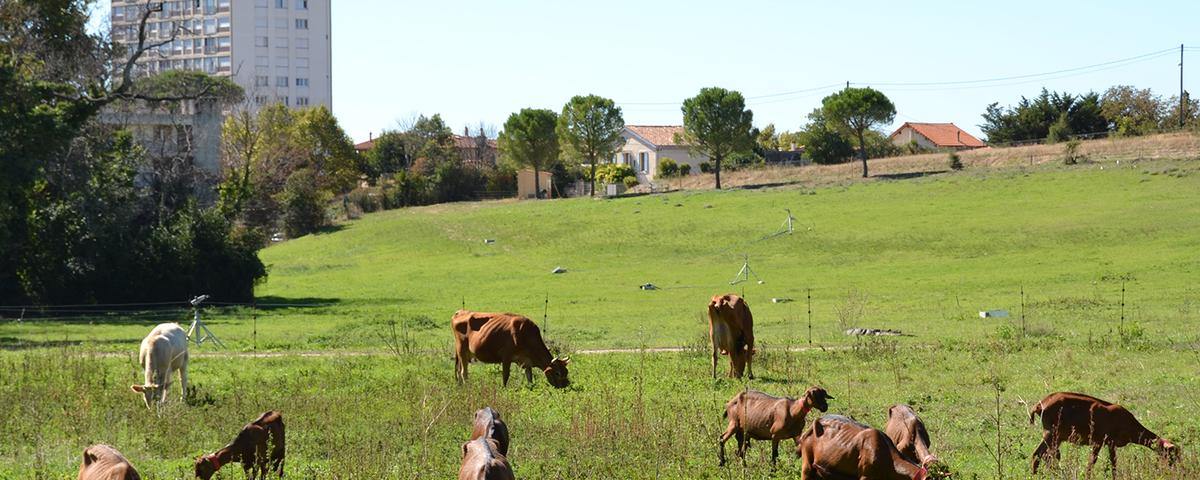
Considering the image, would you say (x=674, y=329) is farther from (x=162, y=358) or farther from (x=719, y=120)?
(x=719, y=120)

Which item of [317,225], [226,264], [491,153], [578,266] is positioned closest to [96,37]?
[226,264]

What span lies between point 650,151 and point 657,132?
176 inches

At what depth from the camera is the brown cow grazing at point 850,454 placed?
11.3 meters

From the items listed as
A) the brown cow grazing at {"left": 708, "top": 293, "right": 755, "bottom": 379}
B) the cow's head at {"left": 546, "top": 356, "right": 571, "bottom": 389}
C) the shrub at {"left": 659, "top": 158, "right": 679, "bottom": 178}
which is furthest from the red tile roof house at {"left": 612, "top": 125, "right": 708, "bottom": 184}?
the cow's head at {"left": 546, "top": 356, "right": 571, "bottom": 389}

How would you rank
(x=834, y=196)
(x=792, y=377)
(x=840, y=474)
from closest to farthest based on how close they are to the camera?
(x=840, y=474), (x=792, y=377), (x=834, y=196)

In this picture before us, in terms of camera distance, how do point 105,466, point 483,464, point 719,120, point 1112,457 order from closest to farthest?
point 483,464
point 105,466
point 1112,457
point 719,120

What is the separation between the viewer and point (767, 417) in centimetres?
1422

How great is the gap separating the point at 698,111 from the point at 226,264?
51963mm

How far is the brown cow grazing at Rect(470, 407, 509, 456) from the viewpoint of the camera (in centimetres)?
1223

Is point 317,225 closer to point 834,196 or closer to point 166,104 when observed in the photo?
point 166,104

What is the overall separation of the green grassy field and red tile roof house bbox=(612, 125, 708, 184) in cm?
3774

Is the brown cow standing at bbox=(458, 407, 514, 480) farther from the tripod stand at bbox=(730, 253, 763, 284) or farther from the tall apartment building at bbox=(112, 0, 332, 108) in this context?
the tall apartment building at bbox=(112, 0, 332, 108)

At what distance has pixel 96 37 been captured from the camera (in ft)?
169

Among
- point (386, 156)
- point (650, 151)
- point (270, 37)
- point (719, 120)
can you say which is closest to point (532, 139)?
point (719, 120)
